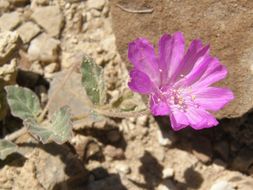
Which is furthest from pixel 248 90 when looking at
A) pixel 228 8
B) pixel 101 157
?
pixel 101 157

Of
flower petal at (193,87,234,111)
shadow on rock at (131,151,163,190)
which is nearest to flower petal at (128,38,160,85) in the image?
flower petal at (193,87,234,111)

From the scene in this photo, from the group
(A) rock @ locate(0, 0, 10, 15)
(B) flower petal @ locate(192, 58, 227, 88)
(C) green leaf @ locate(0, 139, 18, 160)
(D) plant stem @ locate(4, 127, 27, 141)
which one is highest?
(B) flower petal @ locate(192, 58, 227, 88)

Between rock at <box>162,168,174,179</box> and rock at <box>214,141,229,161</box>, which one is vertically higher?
rock at <box>214,141,229,161</box>

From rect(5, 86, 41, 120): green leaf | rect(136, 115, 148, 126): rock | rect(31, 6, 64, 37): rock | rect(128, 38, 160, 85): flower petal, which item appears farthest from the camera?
rect(31, 6, 64, 37): rock

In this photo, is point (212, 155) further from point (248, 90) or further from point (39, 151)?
point (39, 151)

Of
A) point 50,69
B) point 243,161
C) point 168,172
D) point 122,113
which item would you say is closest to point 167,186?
point 168,172

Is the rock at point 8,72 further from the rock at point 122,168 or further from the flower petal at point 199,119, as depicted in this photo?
the flower petal at point 199,119

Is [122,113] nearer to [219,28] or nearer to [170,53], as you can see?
[170,53]

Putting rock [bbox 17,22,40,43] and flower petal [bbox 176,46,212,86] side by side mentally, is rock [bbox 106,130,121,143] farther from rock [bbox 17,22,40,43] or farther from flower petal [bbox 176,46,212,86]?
rock [bbox 17,22,40,43]
